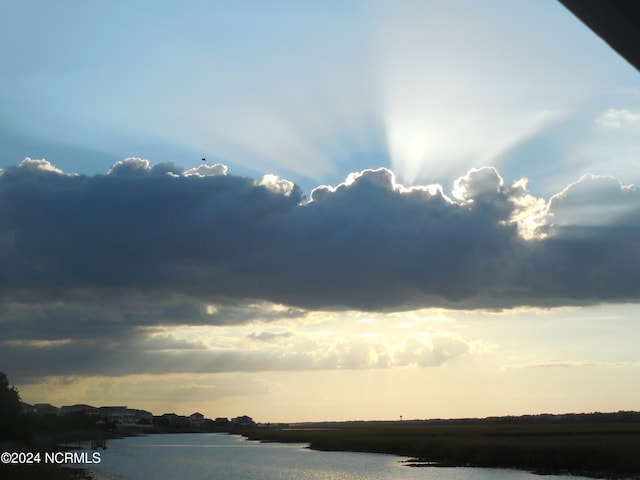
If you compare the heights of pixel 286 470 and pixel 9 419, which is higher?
pixel 9 419

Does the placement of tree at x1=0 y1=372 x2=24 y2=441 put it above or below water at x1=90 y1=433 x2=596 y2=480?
above

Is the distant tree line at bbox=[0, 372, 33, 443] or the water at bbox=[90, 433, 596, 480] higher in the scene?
the distant tree line at bbox=[0, 372, 33, 443]

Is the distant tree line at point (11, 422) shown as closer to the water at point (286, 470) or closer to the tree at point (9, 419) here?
the tree at point (9, 419)

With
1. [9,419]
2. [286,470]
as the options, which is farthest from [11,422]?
[286,470]

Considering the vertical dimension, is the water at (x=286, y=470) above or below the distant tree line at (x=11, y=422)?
below

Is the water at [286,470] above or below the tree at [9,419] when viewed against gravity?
below

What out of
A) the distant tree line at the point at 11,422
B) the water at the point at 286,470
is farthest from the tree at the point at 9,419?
the water at the point at 286,470

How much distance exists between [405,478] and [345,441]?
62.1 m

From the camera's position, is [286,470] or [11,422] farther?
[286,470]

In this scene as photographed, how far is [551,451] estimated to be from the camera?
7038cm

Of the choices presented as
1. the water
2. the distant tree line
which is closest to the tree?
the distant tree line

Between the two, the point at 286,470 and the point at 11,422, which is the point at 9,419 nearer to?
the point at 11,422

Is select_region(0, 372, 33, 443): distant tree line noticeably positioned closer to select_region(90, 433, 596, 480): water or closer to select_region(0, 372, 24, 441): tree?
select_region(0, 372, 24, 441): tree

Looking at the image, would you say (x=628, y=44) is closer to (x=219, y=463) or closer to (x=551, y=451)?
(x=551, y=451)
